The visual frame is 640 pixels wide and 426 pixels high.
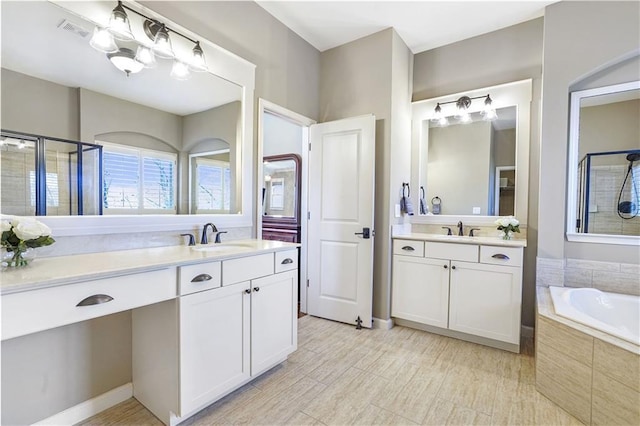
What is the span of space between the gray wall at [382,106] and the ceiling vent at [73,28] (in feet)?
7.35

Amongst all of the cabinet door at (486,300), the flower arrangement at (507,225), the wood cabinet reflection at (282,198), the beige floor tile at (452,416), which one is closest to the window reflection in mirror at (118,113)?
the wood cabinet reflection at (282,198)

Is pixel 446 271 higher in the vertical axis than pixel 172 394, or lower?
higher

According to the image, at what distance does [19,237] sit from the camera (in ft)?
4.09

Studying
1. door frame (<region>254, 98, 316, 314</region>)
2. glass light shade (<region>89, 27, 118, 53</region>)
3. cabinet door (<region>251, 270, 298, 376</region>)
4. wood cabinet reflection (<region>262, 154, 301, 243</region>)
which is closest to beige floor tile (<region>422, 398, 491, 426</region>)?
cabinet door (<region>251, 270, 298, 376</region>)

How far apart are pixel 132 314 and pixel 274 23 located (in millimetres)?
2683

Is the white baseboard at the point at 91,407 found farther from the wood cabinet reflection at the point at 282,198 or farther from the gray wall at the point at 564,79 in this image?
the gray wall at the point at 564,79

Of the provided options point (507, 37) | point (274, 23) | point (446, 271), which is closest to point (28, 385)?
point (446, 271)

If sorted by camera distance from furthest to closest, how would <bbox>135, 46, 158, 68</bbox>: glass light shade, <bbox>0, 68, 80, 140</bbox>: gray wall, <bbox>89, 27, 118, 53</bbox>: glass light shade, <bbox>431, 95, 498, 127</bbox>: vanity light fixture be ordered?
1. <bbox>431, 95, 498, 127</bbox>: vanity light fixture
2. <bbox>135, 46, 158, 68</bbox>: glass light shade
3. <bbox>89, 27, 118, 53</bbox>: glass light shade
4. <bbox>0, 68, 80, 140</bbox>: gray wall

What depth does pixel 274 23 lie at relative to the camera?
2775 millimetres

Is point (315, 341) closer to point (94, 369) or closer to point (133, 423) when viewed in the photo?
point (133, 423)

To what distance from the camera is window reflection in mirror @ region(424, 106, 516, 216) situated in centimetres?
294

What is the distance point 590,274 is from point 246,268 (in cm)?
270

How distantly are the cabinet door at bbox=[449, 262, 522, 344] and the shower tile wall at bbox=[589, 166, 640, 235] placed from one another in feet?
2.49

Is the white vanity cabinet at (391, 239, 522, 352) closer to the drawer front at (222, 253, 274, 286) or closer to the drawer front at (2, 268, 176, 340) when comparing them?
the drawer front at (222, 253, 274, 286)
